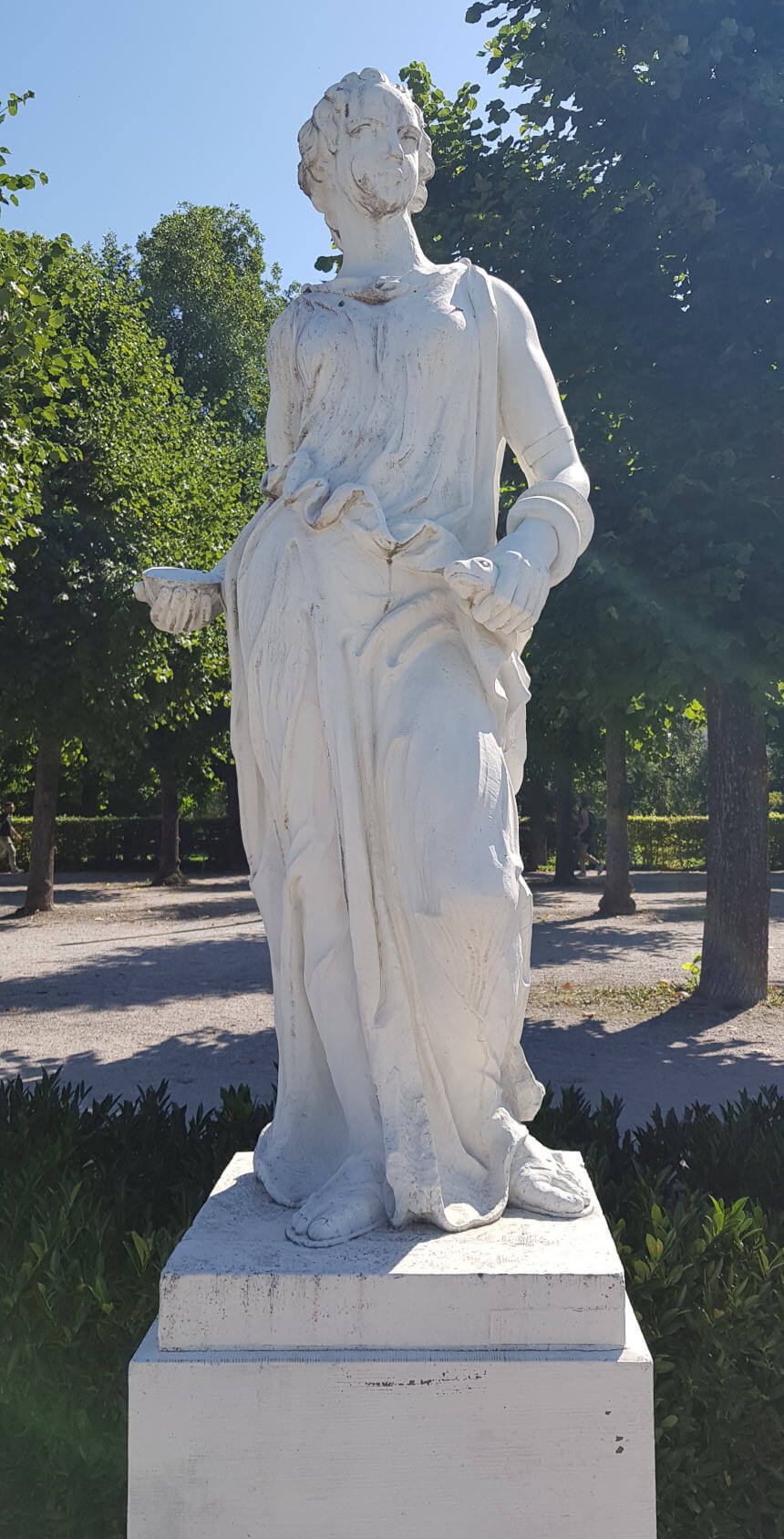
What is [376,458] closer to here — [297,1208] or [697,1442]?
[297,1208]

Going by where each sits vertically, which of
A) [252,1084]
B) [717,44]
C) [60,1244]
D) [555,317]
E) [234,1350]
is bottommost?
[252,1084]

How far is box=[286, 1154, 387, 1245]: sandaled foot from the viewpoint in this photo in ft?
7.04

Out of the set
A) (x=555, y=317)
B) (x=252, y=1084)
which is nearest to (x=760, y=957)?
(x=252, y=1084)

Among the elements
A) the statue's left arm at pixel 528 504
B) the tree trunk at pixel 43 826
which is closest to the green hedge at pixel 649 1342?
the statue's left arm at pixel 528 504

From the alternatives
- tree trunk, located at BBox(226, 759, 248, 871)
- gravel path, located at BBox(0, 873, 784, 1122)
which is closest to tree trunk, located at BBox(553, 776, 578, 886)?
gravel path, located at BBox(0, 873, 784, 1122)

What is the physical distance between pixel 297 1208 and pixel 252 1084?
5.68 meters

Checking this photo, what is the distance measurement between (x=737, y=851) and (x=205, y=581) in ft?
25.6

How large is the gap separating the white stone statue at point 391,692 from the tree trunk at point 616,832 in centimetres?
1298

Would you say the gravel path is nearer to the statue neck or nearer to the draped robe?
the draped robe

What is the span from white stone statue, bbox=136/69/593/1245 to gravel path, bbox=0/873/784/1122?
504 centimetres

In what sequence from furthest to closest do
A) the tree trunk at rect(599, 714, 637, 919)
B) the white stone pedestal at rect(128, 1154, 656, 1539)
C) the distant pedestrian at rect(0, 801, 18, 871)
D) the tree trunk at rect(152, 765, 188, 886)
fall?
the distant pedestrian at rect(0, 801, 18, 871) < the tree trunk at rect(152, 765, 188, 886) < the tree trunk at rect(599, 714, 637, 919) < the white stone pedestal at rect(128, 1154, 656, 1539)

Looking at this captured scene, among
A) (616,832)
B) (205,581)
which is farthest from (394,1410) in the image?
(616,832)

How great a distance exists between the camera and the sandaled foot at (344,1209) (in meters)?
2.15

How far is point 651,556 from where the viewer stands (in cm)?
Answer: 892
